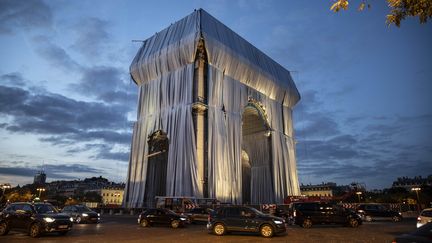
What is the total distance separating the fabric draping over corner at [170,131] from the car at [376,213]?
57.6ft

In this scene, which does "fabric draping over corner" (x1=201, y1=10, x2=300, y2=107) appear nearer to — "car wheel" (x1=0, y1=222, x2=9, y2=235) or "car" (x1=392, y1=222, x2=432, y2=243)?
"car wheel" (x1=0, y1=222, x2=9, y2=235)

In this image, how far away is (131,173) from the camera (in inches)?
1802

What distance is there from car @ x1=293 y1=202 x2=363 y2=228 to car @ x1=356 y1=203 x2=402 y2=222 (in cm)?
799

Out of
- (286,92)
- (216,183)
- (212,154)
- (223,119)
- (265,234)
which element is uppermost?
(286,92)

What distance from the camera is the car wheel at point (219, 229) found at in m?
16.5

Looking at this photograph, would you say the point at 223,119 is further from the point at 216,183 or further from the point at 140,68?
the point at 140,68

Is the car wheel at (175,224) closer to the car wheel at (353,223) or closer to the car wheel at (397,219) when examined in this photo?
the car wheel at (353,223)

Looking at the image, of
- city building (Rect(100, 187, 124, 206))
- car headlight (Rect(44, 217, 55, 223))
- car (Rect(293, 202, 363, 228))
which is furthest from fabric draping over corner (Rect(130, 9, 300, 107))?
city building (Rect(100, 187, 124, 206))

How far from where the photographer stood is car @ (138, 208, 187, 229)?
71.3 ft

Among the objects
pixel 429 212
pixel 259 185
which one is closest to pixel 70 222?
pixel 429 212

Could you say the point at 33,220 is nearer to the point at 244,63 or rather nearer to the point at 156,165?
the point at 156,165

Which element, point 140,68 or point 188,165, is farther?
point 140,68

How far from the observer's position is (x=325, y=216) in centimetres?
2100

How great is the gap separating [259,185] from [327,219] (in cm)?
3256
